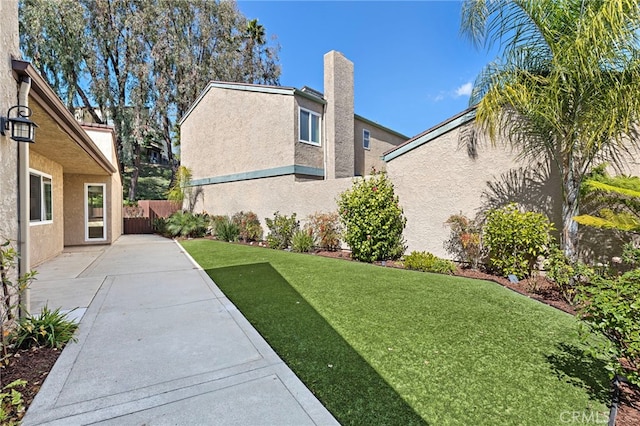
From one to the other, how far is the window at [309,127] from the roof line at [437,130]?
513cm

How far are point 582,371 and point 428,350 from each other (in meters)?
1.57

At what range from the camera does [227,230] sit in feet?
48.8

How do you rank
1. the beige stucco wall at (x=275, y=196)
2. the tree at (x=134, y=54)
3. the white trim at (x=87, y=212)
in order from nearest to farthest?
the beige stucco wall at (x=275, y=196), the white trim at (x=87, y=212), the tree at (x=134, y=54)

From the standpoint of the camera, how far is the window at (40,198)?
8.73 metres

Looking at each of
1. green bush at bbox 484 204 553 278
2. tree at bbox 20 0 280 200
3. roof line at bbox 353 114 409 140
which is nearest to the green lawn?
green bush at bbox 484 204 553 278

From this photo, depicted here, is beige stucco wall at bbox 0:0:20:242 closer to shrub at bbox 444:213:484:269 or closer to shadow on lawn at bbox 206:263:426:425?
shadow on lawn at bbox 206:263:426:425

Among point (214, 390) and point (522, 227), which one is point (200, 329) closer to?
point (214, 390)

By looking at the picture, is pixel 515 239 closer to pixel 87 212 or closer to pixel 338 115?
pixel 338 115

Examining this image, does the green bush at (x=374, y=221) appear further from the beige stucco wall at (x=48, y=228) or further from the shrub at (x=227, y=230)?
the beige stucco wall at (x=48, y=228)

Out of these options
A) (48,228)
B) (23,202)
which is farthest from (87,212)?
(23,202)

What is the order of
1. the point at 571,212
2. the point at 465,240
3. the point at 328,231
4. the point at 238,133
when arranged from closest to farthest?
the point at 571,212
the point at 465,240
the point at 328,231
the point at 238,133

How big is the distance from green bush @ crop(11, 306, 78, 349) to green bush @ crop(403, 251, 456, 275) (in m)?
7.30

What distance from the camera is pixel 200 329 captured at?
4.33 metres

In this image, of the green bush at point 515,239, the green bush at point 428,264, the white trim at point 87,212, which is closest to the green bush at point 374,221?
the green bush at point 428,264
